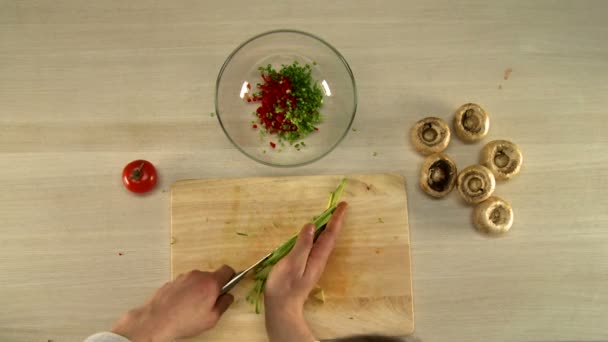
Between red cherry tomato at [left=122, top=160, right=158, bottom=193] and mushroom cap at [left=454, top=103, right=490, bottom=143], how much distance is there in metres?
0.87

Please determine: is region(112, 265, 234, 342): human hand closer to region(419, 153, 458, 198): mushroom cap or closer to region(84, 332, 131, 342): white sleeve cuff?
region(84, 332, 131, 342): white sleeve cuff

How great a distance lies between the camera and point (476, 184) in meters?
1.26

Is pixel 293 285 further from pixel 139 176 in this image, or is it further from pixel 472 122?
pixel 472 122

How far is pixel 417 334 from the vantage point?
1276 mm

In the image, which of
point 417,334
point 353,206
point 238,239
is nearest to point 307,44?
point 353,206

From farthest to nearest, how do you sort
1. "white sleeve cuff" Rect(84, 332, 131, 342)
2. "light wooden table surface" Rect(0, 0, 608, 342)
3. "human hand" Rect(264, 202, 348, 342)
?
"light wooden table surface" Rect(0, 0, 608, 342), "human hand" Rect(264, 202, 348, 342), "white sleeve cuff" Rect(84, 332, 131, 342)

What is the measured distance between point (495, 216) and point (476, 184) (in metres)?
0.11

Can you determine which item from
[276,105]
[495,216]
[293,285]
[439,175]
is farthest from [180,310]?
[495,216]

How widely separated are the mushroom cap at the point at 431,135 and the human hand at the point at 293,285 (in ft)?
1.25

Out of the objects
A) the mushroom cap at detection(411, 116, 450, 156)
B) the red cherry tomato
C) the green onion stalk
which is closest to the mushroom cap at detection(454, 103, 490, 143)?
the mushroom cap at detection(411, 116, 450, 156)

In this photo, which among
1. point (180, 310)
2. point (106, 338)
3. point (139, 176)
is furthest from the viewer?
point (139, 176)

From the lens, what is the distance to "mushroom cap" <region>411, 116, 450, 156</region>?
127cm

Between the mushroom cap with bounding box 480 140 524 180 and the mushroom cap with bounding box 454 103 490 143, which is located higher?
the mushroom cap with bounding box 454 103 490 143

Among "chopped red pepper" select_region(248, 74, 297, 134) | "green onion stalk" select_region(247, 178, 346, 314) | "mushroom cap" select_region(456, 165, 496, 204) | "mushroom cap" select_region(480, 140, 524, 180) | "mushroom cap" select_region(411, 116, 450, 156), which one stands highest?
"chopped red pepper" select_region(248, 74, 297, 134)
